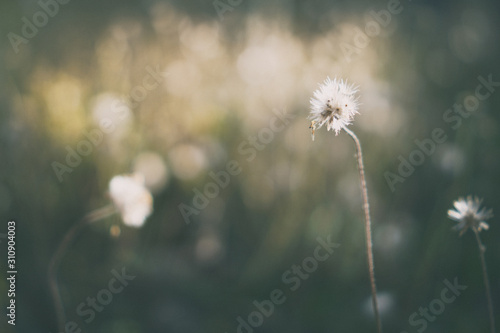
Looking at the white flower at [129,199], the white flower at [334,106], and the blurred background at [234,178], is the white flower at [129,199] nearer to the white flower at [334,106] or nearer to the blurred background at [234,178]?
the blurred background at [234,178]

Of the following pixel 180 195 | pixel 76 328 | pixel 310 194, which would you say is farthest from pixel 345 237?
pixel 76 328

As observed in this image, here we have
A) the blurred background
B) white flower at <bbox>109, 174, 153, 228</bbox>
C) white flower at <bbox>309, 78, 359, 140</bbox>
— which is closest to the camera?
white flower at <bbox>309, 78, 359, 140</bbox>

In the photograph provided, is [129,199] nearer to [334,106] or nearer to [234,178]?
[334,106]

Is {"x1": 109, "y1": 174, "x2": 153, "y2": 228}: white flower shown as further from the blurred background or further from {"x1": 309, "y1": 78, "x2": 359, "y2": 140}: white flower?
{"x1": 309, "y1": 78, "x2": 359, "y2": 140}: white flower

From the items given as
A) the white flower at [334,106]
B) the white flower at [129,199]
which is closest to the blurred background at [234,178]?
the white flower at [129,199]

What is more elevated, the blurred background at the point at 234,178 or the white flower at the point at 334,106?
the blurred background at the point at 234,178

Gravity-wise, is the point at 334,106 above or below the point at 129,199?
below

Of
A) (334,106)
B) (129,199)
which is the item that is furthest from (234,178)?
(334,106)

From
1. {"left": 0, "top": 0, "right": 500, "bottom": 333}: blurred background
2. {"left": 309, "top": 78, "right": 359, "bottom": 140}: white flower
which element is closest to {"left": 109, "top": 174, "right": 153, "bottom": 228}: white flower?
{"left": 0, "top": 0, "right": 500, "bottom": 333}: blurred background

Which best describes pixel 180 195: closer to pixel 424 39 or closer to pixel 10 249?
pixel 10 249

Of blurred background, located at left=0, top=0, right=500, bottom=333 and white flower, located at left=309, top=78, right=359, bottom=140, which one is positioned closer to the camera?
white flower, located at left=309, top=78, right=359, bottom=140
